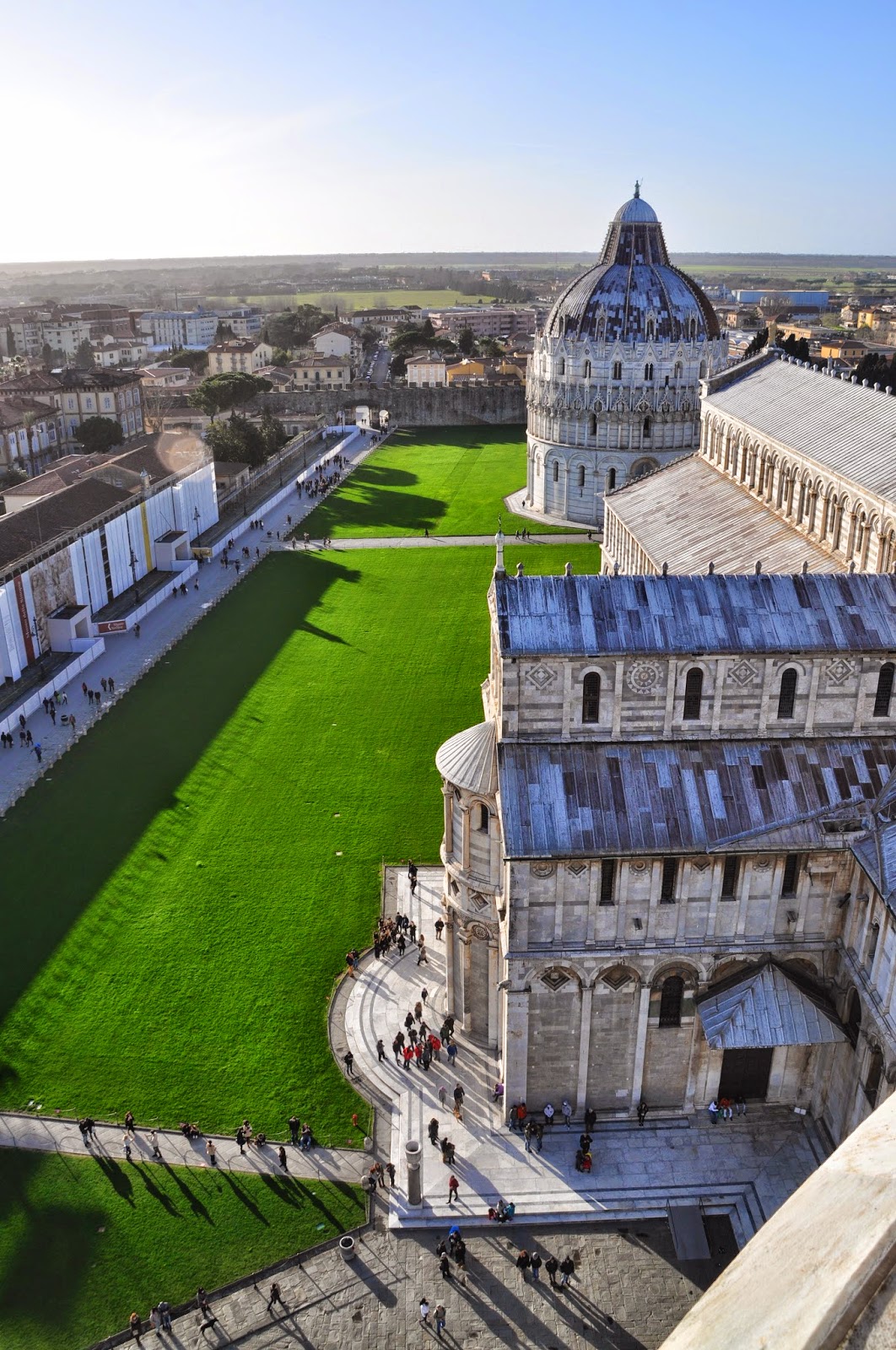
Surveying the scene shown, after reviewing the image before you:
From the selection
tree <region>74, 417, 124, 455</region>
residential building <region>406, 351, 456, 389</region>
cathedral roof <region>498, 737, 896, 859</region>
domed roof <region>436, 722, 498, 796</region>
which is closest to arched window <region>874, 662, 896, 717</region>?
cathedral roof <region>498, 737, 896, 859</region>

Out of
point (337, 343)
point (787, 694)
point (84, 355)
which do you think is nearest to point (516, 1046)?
point (787, 694)

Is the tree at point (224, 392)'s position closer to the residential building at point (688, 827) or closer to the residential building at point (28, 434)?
the residential building at point (28, 434)

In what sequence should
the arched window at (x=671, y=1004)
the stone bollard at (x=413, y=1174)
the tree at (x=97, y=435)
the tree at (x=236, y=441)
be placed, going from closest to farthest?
1. the stone bollard at (x=413, y=1174)
2. the arched window at (x=671, y=1004)
3. the tree at (x=236, y=441)
4. the tree at (x=97, y=435)

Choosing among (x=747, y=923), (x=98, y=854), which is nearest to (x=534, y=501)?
(x=98, y=854)

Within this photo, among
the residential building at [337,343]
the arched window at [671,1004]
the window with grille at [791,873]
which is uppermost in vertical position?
the residential building at [337,343]

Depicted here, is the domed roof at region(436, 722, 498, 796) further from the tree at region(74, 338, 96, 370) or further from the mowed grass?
the tree at region(74, 338, 96, 370)

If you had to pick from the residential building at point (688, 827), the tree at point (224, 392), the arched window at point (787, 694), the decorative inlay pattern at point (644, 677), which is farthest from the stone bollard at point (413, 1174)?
the tree at point (224, 392)
